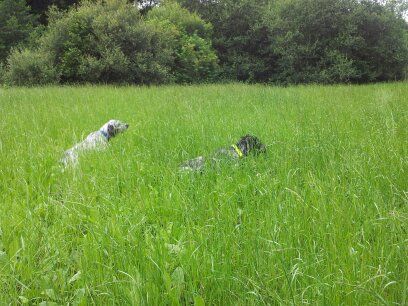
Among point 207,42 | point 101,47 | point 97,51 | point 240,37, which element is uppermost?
point 240,37

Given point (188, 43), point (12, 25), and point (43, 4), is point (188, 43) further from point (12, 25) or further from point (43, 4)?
point (43, 4)

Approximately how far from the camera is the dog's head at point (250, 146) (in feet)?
10.8

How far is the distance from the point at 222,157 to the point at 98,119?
2895 mm

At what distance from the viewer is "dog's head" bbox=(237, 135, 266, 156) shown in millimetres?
3303

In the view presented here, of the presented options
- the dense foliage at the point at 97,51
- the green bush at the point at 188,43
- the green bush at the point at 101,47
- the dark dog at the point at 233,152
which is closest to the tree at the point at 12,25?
the dense foliage at the point at 97,51

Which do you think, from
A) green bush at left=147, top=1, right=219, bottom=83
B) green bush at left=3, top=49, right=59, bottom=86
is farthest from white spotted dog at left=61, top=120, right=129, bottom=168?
green bush at left=147, top=1, right=219, bottom=83

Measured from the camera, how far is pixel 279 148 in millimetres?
3412

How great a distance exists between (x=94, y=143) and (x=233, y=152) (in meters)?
1.55

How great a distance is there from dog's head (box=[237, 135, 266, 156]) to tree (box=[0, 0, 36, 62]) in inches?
747

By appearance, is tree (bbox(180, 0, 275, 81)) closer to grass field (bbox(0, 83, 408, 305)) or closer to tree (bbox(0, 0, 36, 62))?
tree (bbox(0, 0, 36, 62))

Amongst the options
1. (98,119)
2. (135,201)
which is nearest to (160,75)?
(98,119)

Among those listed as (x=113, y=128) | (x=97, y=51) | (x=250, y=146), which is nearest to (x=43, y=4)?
(x=97, y=51)

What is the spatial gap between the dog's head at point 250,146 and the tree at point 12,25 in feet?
62.3

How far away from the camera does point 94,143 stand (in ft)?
12.5
